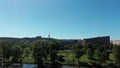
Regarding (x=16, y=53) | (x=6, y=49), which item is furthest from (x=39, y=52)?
(x=6, y=49)

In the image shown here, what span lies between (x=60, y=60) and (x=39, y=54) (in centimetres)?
513

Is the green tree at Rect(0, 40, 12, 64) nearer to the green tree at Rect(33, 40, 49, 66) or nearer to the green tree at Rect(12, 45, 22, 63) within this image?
the green tree at Rect(12, 45, 22, 63)

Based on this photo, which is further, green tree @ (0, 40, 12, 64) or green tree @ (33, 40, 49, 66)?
green tree @ (33, 40, 49, 66)

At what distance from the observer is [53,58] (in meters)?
44.4

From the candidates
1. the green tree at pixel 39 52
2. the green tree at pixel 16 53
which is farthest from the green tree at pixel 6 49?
the green tree at pixel 39 52

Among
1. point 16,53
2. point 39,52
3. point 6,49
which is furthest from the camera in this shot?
point 39,52

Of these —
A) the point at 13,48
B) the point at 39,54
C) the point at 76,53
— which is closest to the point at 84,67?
the point at 76,53

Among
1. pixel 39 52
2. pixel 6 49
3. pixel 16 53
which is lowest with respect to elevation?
pixel 16 53

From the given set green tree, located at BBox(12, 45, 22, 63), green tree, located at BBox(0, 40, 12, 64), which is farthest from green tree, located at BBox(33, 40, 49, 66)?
green tree, located at BBox(0, 40, 12, 64)

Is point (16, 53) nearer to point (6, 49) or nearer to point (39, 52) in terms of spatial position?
point (6, 49)

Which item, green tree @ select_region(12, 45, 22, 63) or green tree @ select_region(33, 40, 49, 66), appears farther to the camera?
green tree @ select_region(33, 40, 49, 66)

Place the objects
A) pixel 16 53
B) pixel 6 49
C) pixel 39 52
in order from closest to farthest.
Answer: pixel 16 53
pixel 6 49
pixel 39 52

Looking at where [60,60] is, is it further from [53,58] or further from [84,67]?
[84,67]

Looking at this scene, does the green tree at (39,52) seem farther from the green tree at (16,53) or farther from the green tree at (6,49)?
the green tree at (6,49)
